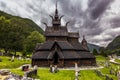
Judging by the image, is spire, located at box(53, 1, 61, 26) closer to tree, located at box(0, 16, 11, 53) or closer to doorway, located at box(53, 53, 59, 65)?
doorway, located at box(53, 53, 59, 65)

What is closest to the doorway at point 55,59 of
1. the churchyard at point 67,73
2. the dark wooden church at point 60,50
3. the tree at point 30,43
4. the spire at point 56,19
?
the dark wooden church at point 60,50

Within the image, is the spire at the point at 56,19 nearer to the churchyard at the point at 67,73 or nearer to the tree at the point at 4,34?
the churchyard at the point at 67,73

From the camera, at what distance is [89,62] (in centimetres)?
6488

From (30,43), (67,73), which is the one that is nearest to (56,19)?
(67,73)

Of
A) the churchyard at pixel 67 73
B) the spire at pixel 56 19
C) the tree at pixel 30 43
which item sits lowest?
the churchyard at pixel 67 73

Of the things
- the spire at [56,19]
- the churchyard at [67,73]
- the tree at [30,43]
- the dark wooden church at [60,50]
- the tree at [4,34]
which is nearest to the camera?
the churchyard at [67,73]

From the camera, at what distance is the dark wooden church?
2340 inches

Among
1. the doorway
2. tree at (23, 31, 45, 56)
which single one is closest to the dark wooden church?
the doorway

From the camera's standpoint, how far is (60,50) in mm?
60656

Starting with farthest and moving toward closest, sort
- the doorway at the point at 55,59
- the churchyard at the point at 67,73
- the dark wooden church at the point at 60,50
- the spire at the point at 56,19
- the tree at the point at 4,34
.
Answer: the tree at the point at 4,34 → the spire at the point at 56,19 → the doorway at the point at 55,59 → the dark wooden church at the point at 60,50 → the churchyard at the point at 67,73

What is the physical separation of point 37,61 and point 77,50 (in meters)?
12.9

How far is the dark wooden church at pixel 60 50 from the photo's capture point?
59438 millimetres

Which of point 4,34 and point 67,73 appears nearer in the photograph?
point 67,73

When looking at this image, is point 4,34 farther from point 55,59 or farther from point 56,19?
point 55,59
